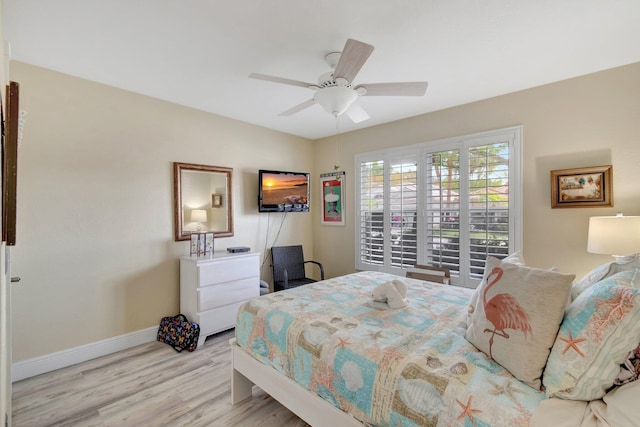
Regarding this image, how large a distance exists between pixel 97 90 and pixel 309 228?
320 centimetres

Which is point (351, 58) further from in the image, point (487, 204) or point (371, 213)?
point (371, 213)

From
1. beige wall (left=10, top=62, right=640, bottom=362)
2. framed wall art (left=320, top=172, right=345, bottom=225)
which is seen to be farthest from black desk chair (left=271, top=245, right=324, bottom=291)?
beige wall (left=10, top=62, right=640, bottom=362)

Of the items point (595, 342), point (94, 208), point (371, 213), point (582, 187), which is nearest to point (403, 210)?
point (371, 213)

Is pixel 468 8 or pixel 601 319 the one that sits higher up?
pixel 468 8

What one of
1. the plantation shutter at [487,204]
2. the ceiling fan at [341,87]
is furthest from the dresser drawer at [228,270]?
the plantation shutter at [487,204]

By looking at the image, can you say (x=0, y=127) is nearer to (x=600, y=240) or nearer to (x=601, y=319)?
(x=601, y=319)

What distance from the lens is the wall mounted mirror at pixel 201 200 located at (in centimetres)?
329

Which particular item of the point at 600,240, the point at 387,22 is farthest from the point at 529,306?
the point at 387,22

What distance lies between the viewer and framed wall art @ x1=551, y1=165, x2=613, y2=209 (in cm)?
250

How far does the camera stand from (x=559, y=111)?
8.98 feet

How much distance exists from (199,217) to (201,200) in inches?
8.1

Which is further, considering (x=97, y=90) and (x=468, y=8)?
(x=97, y=90)

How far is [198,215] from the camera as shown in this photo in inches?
137

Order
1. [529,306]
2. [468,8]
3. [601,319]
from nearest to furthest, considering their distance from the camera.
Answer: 1. [601,319]
2. [529,306]
3. [468,8]
